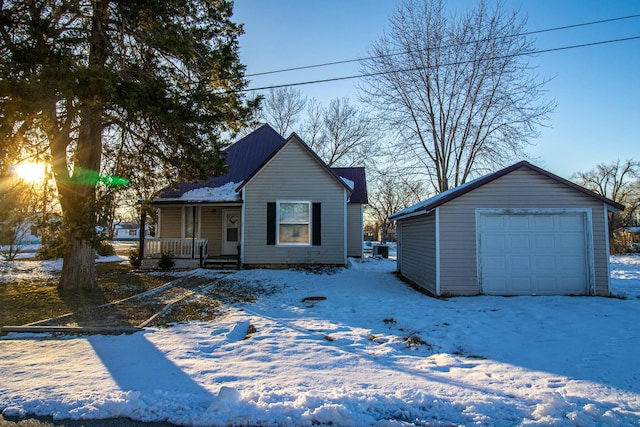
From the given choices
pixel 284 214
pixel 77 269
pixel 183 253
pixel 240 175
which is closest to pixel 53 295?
pixel 77 269

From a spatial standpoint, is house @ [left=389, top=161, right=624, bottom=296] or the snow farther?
the snow

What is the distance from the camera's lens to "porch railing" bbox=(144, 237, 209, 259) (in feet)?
49.1

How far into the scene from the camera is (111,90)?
7199 millimetres

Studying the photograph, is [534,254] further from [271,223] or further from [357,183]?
[357,183]

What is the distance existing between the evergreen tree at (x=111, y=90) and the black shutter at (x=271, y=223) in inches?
177

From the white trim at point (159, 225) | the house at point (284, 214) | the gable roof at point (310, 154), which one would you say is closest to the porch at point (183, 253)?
the house at point (284, 214)

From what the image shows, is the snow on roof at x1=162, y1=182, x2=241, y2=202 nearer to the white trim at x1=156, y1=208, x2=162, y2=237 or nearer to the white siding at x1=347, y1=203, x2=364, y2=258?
the white trim at x1=156, y1=208, x2=162, y2=237

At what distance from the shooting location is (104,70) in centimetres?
734

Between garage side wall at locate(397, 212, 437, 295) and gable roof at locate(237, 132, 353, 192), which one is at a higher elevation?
gable roof at locate(237, 132, 353, 192)

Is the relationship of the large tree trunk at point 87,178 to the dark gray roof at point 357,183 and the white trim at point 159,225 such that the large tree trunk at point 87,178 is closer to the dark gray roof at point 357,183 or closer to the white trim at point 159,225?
the white trim at point 159,225

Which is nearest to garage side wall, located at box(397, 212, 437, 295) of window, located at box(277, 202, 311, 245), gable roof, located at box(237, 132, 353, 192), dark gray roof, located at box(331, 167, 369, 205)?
gable roof, located at box(237, 132, 353, 192)

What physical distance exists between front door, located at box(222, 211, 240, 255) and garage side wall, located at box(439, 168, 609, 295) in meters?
10.1

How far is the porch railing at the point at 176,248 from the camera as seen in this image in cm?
1497

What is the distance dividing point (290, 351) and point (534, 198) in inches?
292
